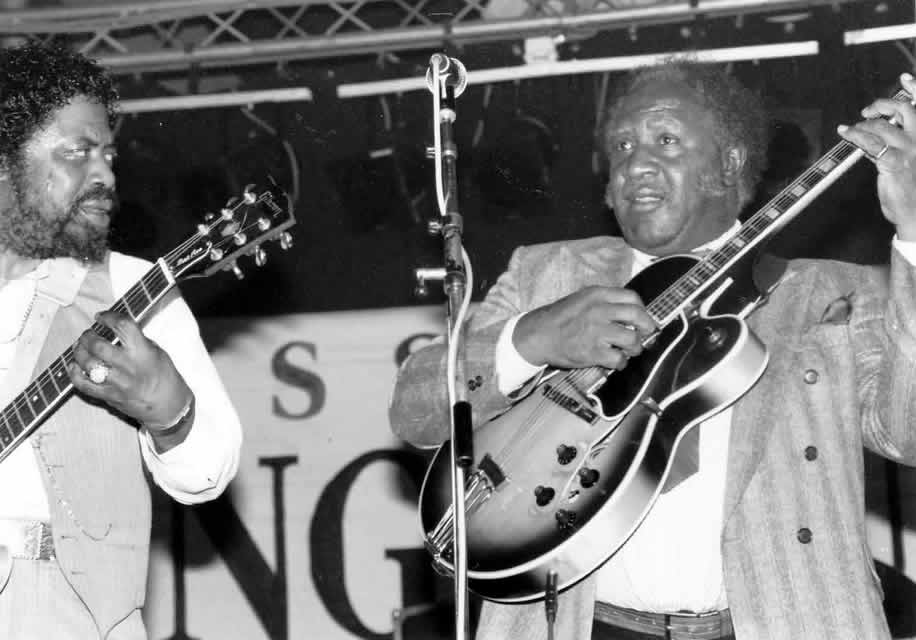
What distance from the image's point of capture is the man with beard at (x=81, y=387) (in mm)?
3111

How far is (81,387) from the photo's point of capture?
3.06 m

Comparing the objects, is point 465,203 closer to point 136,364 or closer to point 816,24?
point 816,24

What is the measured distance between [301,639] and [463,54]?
2272 millimetres

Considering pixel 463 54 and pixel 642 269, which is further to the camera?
pixel 463 54

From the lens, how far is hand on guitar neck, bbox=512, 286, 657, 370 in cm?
327

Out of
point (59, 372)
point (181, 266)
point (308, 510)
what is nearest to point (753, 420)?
point (181, 266)

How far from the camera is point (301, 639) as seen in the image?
5.20m

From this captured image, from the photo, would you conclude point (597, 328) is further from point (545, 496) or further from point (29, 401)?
point (29, 401)

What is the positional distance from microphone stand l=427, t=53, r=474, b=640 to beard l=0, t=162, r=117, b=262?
106 cm

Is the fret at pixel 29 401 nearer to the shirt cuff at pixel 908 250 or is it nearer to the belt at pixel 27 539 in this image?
the belt at pixel 27 539

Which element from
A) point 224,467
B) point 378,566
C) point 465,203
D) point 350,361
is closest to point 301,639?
point 378,566

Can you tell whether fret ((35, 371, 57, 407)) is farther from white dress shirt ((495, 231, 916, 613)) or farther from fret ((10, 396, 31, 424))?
white dress shirt ((495, 231, 916, 613))

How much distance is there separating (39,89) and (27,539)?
3.97 ft

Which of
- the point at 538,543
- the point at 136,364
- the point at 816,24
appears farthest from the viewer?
the point at 816,24
